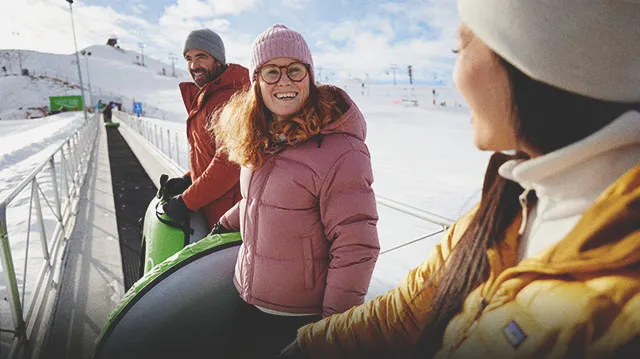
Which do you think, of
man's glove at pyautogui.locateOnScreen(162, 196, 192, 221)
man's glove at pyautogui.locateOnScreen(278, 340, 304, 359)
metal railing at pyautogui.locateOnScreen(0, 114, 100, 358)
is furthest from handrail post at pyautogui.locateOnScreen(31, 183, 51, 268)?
man's glove at pyautogui.locateOnScreen(278, 340, 304, 359)

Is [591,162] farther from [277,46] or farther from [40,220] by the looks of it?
[40,220]

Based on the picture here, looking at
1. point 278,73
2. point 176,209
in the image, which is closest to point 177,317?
point 176,209

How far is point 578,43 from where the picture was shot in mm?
534

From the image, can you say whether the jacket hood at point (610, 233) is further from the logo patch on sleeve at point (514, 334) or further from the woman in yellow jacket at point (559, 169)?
the logo patch on sleeve at point (514, 334)

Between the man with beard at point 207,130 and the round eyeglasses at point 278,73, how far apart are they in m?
0.68

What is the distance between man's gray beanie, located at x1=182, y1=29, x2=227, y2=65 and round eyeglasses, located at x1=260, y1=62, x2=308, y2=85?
1111 mm

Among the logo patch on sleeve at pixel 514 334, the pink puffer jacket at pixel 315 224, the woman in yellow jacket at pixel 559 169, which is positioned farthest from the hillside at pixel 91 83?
the logo patch on sleeve at pixel 514 334

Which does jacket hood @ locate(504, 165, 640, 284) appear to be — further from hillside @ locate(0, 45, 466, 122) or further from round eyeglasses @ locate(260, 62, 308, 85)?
hillside @ locate(0, 45, 466, 122)

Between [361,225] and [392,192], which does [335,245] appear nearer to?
[361,225]

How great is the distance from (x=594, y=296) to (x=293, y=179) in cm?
91

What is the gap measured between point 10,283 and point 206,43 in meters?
1.75

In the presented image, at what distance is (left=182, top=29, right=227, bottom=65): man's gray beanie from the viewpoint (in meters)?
2.33

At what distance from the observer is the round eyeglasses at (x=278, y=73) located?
4.61 ft

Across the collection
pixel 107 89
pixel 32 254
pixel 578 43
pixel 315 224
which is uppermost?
pixel 107 89
